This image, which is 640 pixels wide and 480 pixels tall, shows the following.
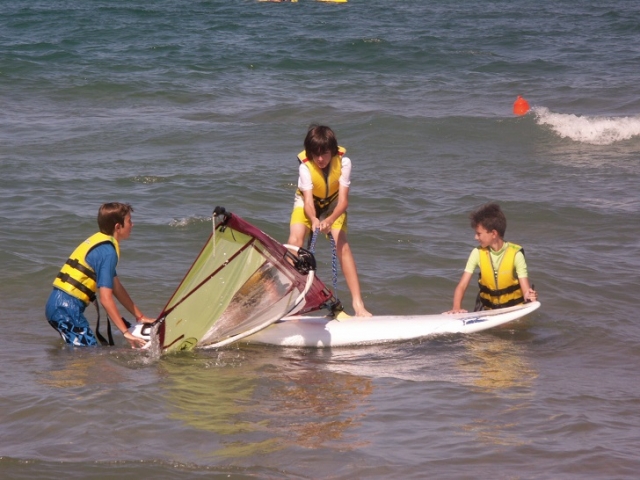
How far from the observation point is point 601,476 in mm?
4906

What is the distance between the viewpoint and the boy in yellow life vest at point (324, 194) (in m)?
7.49

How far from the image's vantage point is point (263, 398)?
616 centimetres

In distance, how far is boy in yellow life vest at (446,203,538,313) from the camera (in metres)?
7.54

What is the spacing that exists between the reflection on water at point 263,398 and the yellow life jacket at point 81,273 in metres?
0.83

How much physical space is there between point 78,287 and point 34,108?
12.2 m

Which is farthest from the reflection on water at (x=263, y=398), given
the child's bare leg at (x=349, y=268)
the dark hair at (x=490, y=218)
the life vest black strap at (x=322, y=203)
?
the dark hair at (x=490, y=218)

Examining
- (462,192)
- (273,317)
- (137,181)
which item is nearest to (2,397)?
(273,317)

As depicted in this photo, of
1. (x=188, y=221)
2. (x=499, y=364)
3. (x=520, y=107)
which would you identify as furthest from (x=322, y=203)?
(x=520, y=107)

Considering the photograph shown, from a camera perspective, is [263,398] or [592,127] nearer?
[263,398]

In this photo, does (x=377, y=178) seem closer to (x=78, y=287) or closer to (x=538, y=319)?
(x=538, y=319)

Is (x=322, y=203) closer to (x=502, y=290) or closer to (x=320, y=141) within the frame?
(x=320, y=141)

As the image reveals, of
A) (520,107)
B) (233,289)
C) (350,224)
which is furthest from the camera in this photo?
(520,107)

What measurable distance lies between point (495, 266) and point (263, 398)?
8.50 ft

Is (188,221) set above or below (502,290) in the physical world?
above
